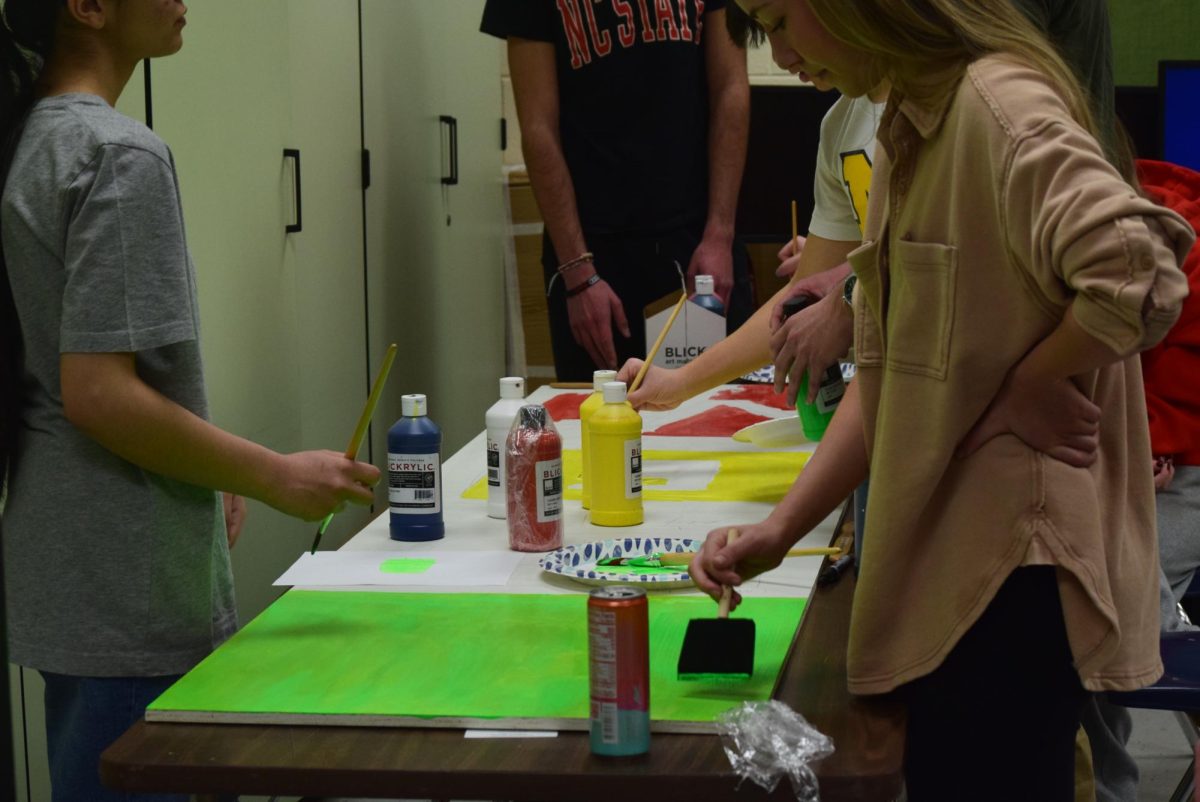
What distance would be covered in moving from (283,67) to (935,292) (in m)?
2.08

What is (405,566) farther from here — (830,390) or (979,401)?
(979,401)

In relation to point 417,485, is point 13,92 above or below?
above

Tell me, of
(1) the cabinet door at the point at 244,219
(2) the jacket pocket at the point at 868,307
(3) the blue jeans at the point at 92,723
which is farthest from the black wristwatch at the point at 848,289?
(1) the cabinet door at the point at 244,219

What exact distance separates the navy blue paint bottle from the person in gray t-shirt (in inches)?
59.3

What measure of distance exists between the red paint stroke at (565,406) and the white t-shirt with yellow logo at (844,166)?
613 millimetres

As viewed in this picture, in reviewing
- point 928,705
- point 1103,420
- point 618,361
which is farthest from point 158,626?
point 618,361

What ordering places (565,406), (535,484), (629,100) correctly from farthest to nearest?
(629,100)
(565,406)
(535,484)

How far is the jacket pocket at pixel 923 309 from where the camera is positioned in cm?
105

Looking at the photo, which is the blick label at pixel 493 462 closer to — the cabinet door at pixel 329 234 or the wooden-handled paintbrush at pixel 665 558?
the wooden-handled paintbrush at pixel 665 558

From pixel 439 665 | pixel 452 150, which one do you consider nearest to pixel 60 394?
pixel 439 665

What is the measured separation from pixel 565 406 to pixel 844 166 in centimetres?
79

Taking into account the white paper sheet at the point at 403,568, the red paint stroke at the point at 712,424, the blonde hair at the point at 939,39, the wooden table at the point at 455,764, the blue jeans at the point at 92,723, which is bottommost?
the blue jeans at the point at 92,723

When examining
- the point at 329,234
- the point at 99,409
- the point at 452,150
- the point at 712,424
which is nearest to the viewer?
the point at 99,409

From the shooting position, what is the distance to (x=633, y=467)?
1771mm
